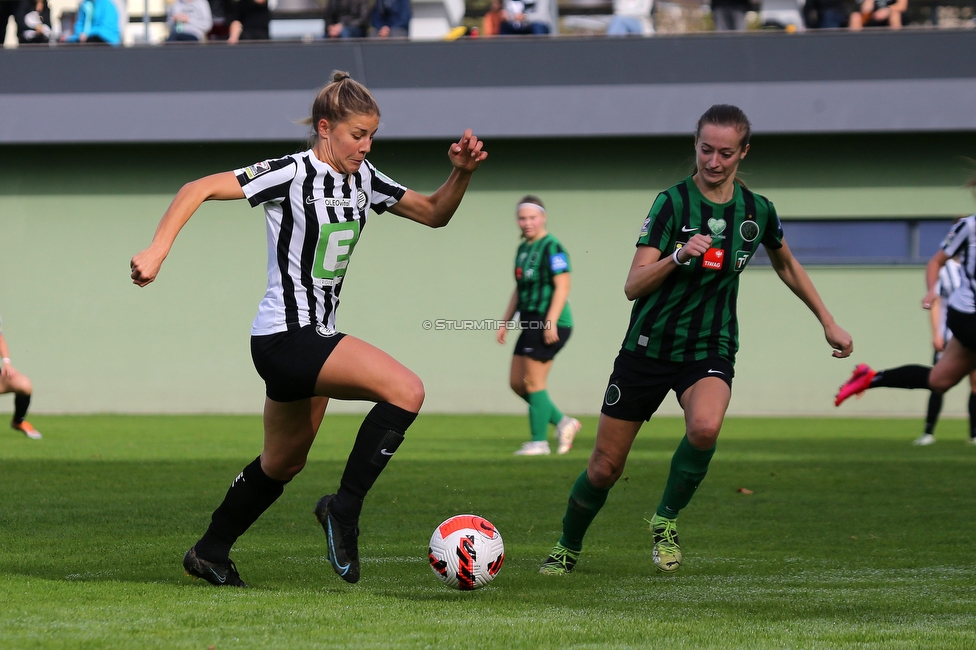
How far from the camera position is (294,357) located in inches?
167

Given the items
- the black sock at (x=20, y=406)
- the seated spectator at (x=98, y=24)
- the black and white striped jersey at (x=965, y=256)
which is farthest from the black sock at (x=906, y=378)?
the seated spectator at (x=98, y=24)

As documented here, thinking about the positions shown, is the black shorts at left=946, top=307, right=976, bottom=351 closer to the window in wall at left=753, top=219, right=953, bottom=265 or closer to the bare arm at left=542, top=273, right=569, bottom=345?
the bare arm at left=542, top=273, right=569, bottom=345

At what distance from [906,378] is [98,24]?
12.0 m

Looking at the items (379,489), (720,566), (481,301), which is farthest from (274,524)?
(481,301)

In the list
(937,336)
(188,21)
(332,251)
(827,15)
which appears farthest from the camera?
(188,21)

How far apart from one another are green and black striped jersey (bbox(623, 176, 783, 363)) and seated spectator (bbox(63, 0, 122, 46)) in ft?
43.2

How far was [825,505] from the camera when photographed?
7.37 metres

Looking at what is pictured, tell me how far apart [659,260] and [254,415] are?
1267 centimetres

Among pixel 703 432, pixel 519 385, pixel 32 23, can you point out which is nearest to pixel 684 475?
pixel 703 432

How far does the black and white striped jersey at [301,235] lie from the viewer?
434 centimetres

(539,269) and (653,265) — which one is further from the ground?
(653,265)

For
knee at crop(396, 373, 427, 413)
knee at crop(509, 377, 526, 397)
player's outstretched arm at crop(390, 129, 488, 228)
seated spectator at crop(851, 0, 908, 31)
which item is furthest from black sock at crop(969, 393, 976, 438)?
knee at crop(396, 373, 427, 413)

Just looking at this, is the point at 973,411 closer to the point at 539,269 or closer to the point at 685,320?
the point at 539,269

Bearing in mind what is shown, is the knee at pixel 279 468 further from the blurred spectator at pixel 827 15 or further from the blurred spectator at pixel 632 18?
the blurred spectator at pixel 827 15
